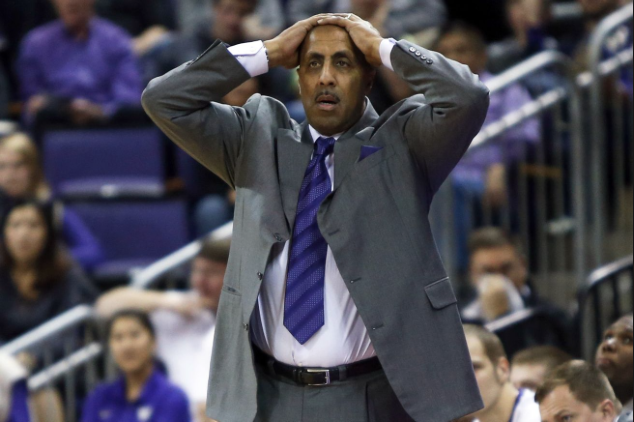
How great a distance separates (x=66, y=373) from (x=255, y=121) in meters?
3.06

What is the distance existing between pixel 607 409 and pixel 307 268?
1258mm

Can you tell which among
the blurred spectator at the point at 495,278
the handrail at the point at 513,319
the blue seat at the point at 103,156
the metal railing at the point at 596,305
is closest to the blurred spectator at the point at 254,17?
the blue seat at the point at 103,156

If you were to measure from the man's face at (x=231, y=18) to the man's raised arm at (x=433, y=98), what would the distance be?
13.8 feet

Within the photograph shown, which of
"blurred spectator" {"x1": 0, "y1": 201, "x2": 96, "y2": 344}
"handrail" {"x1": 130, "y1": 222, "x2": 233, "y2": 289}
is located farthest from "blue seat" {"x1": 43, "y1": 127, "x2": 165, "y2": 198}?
"handrail" {"x1": 130, "y1": 222, "x2": 233, "y2": 289}

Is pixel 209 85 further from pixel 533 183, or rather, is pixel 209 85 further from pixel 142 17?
pixel 142 17

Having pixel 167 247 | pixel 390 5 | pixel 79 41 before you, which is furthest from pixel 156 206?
pixel 390 5

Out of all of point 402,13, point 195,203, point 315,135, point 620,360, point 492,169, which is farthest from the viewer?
point 402,13

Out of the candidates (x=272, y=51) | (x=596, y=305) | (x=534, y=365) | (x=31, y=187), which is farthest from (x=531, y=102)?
(x=272, y=51)

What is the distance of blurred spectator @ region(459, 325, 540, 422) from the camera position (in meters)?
4.23

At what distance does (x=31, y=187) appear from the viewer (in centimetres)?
679

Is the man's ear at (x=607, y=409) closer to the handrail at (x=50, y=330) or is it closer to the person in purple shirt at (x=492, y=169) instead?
the person in purple shirt at (x=492, y=169)

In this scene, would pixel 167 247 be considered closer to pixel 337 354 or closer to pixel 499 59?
pixel 499 59

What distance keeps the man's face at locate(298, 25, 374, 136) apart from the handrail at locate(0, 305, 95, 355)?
3027mm

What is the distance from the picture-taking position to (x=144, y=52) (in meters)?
8.60
